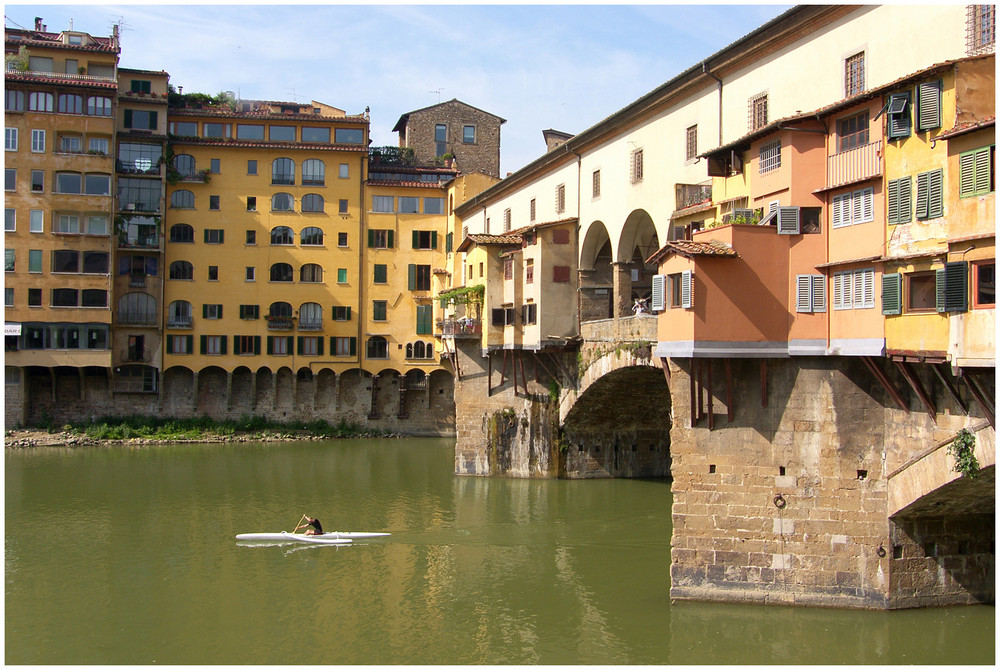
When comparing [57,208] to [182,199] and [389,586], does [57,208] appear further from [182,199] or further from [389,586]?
[389,586]

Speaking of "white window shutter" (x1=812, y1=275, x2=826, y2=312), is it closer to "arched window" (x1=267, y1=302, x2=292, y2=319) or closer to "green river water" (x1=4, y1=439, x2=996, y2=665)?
"green river water" (x1=4, y1=439, x2=996, y2=665)

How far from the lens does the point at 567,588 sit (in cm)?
2475

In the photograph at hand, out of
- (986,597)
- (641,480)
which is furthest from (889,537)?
(641,480)

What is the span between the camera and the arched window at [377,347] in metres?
57.7

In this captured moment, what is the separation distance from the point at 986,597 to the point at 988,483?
402 cm

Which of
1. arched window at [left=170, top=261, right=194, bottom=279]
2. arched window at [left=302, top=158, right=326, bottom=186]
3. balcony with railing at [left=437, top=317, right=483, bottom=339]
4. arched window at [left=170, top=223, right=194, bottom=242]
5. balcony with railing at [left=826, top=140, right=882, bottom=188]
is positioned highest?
arched window at [left=302, top=158, right=326, bottom=186]

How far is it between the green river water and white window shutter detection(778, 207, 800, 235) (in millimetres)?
8266

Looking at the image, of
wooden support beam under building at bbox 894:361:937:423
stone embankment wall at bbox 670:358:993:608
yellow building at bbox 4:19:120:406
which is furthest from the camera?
yellow building at bbox 4:19:120:406

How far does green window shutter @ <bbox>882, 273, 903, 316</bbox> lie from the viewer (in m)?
18.4

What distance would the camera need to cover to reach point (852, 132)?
1975cm

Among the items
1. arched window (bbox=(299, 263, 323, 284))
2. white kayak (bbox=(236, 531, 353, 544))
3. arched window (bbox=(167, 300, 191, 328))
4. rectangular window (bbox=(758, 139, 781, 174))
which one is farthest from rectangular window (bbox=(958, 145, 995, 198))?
arched window (bbox=(167, 300, 191, 328))

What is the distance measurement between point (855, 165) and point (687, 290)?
439cm

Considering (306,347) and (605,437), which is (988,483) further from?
(306,347)

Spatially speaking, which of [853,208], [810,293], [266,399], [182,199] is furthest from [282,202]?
[853,208]
